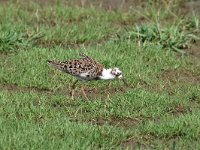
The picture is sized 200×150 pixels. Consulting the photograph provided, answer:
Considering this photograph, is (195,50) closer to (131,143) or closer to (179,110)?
(179,110)

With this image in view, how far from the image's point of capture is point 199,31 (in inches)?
465

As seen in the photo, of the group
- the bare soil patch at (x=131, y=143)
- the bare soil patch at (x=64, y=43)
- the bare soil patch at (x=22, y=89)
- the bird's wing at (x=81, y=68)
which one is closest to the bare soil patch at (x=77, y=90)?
the bare soil patch at (x=22, y=89)

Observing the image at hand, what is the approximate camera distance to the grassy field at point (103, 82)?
7363 mm

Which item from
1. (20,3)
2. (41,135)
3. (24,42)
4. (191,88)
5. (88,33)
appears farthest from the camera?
(20,3)

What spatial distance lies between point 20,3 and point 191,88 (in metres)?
4.83

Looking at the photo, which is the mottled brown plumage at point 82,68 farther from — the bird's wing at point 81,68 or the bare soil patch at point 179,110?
the bare soil patch at point 179,110

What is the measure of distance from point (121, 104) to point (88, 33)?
329cm

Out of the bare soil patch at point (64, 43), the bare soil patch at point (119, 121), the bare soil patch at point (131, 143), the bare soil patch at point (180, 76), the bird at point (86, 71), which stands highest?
the bird at point (86, 71)

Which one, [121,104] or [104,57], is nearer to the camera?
[121,104]

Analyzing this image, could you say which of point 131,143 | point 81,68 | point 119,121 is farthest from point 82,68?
point 131,143

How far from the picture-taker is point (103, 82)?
934 cm

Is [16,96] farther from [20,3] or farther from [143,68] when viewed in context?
[20,3]

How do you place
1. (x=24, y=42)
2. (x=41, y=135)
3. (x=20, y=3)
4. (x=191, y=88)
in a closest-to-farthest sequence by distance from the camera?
1. (x=41, y=135)
2. (x=191, y=88)
3. (x=24, y=42)
4. (x=20, y=3)

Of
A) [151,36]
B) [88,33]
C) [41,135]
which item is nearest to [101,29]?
[88,33]
